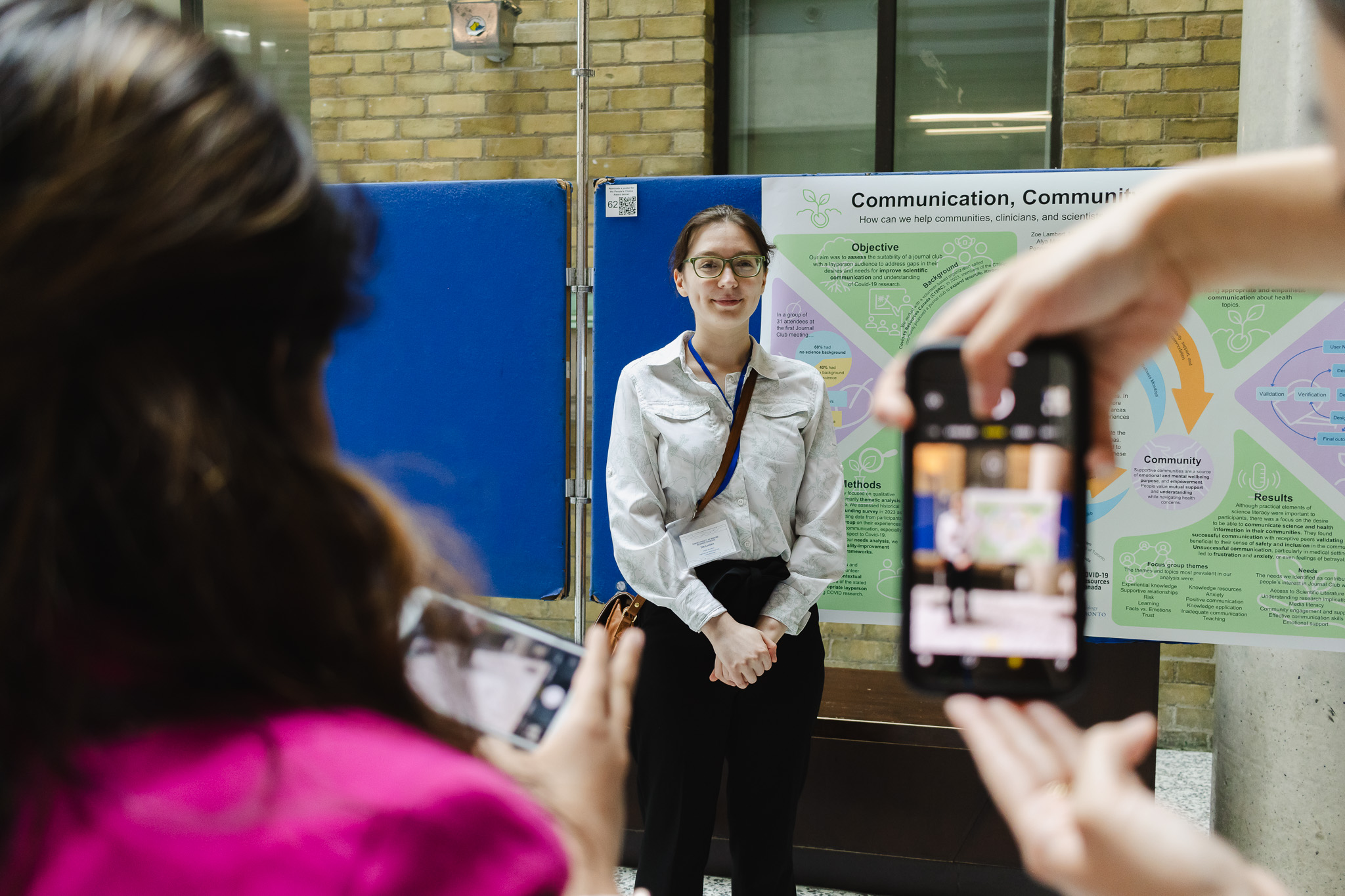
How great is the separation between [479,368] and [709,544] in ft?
4.04

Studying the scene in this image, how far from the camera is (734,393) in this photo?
95.7 inches

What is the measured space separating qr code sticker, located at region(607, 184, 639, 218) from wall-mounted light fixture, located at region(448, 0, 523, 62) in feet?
4.38

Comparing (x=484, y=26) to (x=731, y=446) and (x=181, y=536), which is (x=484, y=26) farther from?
(x=181, y=536)

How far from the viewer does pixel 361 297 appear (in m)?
0.57

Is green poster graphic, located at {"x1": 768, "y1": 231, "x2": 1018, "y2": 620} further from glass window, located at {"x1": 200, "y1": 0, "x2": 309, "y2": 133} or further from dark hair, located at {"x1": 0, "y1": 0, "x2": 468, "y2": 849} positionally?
glass window, located at {"x1": 200, "y1": 0, "x2": 309, "y2": 133}

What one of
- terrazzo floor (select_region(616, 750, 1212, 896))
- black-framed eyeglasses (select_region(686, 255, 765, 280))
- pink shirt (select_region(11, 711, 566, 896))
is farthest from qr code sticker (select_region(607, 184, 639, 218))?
pink shirt (select_region(11, 711, 566, 896))

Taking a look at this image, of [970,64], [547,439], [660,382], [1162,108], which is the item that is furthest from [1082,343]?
[970,64]

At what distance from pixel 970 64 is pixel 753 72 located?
2.91 feet

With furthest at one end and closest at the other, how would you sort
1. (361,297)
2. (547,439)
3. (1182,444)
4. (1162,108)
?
(1162,108)
(547,439)
(1182,444)
(361,297)

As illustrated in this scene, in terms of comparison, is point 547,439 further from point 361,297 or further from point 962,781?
point 361,297

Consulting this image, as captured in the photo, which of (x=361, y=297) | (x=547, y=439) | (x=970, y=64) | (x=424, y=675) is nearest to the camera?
(x=361, y=297)

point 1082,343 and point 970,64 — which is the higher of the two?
point 970,64

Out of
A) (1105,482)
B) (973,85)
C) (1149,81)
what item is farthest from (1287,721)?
(973,85)

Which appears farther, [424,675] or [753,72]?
[753,72]
